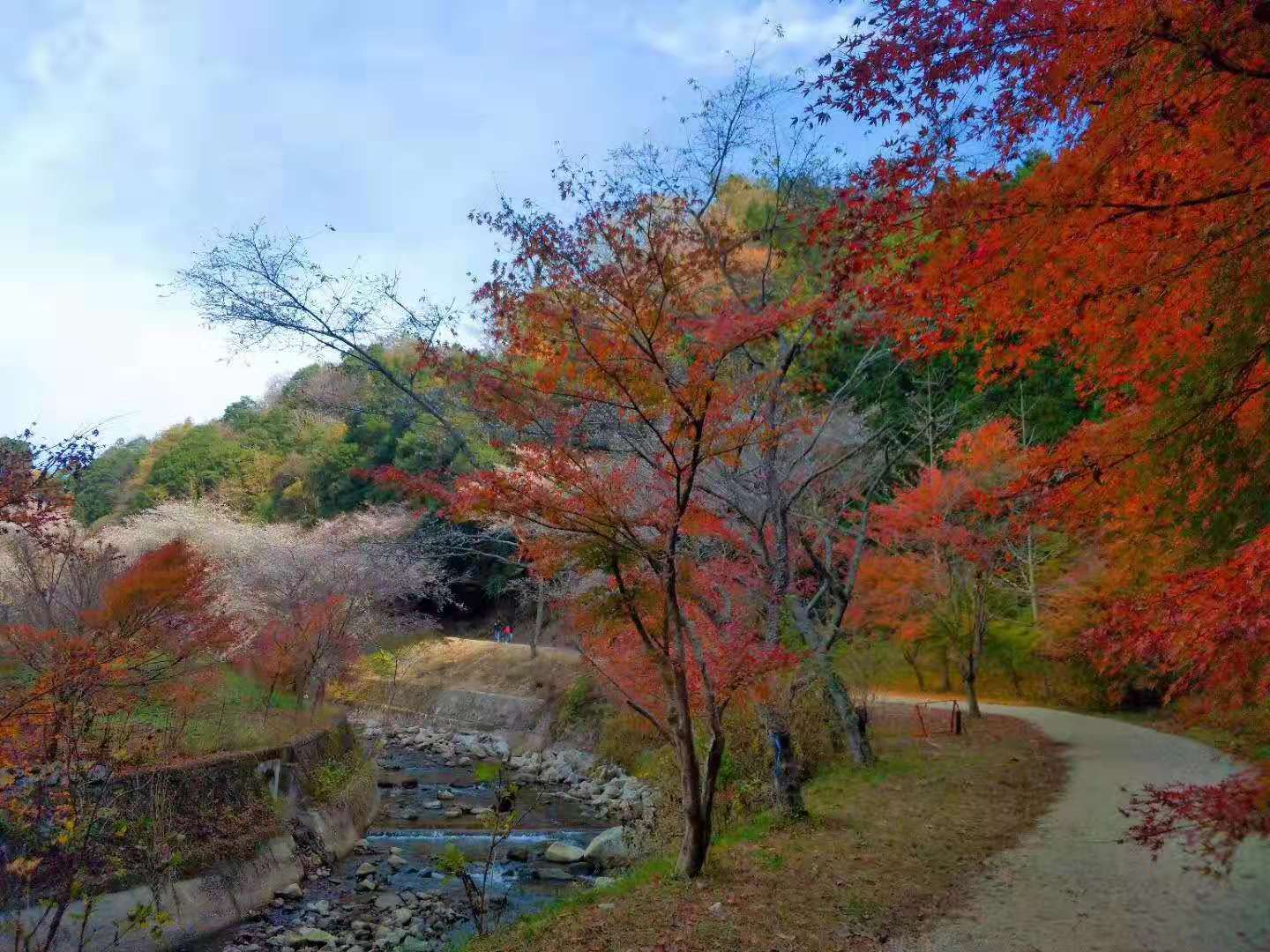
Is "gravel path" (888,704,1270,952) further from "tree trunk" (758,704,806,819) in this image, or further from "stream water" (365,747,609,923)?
"stream water" (365,747,609,923)

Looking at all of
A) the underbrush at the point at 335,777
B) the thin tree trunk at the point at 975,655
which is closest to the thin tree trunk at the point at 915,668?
the thin tree trunk at the point at 975,655

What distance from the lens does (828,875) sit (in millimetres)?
6633

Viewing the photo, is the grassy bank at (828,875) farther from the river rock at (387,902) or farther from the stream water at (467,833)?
the river rock at (387,902)

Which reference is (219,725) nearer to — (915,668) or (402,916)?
(402,916)

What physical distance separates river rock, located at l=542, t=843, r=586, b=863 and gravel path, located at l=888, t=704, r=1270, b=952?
20.5ft

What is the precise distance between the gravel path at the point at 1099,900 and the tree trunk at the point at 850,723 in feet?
8.77

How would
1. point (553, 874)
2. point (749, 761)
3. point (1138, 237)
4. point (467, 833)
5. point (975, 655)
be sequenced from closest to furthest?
1. point (1138, 237)
2. point (749, 761)
3. point (553, 874)
4. point (467, 833)
5. point (975, 655)

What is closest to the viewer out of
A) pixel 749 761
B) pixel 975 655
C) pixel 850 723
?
pixel 749 761

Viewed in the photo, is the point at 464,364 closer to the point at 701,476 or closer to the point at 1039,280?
the point at 701,476

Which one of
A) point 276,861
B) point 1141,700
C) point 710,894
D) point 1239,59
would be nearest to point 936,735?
point 1141,700

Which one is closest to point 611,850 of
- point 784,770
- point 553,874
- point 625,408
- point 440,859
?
point 553,874

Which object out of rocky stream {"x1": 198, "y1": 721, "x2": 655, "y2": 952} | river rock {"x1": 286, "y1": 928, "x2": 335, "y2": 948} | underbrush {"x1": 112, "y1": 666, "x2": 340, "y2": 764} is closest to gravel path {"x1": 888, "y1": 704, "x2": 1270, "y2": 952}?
rocky stream {"x1": 198, "y1": 721, "x2": 655, "y2": 952}

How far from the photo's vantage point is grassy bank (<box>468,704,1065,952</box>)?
548cm

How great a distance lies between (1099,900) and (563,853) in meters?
7.51
